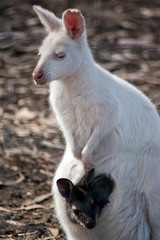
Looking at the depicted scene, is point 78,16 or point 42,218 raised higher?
point 78,16

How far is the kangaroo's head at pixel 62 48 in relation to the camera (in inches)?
121

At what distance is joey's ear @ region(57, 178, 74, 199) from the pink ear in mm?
895

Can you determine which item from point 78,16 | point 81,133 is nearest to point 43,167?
point 81,133

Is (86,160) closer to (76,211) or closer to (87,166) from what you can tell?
(87,166)

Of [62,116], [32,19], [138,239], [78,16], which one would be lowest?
[32,19]

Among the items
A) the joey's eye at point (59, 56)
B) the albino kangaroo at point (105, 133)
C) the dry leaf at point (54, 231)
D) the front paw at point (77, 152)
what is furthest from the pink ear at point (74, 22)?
the dry leaf at point (54, 231)

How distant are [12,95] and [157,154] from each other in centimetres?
297

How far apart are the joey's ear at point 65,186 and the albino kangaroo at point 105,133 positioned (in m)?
0.11

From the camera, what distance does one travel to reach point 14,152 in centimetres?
491

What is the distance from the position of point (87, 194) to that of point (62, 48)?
3.00ft

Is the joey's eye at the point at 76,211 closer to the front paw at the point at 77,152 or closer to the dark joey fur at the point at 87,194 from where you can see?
the dark joey fur at the point at 87,194

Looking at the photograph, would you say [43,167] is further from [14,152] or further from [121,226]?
[121,226]

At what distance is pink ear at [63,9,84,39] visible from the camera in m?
3.13

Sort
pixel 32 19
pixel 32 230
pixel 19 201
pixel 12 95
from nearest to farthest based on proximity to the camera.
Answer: pixel 32 230, pixel 19 201, pixel 12 95, pixel 32 19
